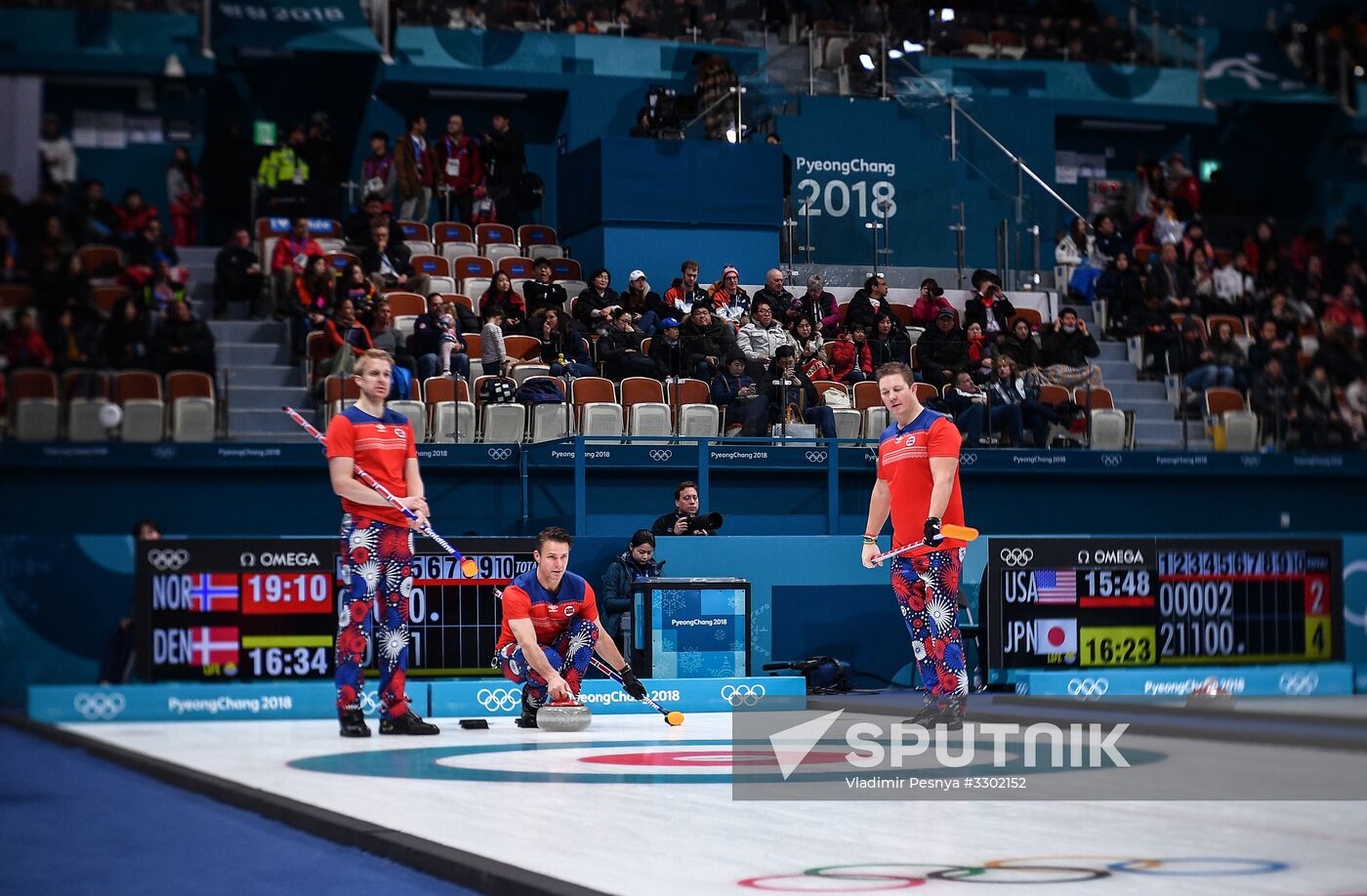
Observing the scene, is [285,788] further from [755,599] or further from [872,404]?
[872,404]

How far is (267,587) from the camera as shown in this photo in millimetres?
11562

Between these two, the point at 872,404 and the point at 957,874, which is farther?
the point at 872,404

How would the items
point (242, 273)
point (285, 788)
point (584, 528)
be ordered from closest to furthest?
point (285, 788)
point (584, 528)
point (242, 273)

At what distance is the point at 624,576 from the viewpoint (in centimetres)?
1280

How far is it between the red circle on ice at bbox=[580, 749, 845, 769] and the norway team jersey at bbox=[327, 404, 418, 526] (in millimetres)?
1850

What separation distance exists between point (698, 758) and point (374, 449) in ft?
8.14

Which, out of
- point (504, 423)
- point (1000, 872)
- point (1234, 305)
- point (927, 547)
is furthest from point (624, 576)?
point (1234, 305)

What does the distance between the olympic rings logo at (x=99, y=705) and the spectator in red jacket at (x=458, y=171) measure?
36.7 ft

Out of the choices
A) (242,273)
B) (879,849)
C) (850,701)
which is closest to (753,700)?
(850,701)

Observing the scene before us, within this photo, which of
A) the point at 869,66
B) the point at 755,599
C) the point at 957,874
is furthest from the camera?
the point at 869,66

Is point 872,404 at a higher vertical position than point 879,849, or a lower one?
higher

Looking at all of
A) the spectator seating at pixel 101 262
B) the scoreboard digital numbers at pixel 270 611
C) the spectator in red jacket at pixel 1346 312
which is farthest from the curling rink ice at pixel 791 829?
the spectator in red jacket at pixel 1346 312

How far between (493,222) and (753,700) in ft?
35.5

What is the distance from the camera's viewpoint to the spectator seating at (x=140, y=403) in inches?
199
